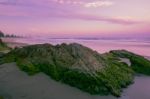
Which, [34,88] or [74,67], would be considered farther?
[74,67]

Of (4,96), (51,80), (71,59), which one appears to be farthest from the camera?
(71,59)

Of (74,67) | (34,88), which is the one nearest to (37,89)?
(34,88)

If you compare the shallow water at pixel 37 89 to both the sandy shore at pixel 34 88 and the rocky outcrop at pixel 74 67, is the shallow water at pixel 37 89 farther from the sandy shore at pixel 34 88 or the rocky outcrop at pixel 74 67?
the rocky outcrop at pixel 74 67

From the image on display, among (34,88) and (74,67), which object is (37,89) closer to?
(34,88)

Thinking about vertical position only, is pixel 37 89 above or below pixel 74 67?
below

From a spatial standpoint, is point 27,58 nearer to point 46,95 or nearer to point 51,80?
point 51,80

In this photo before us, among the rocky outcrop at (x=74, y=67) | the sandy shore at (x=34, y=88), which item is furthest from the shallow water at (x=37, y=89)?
the rocky outcrop at (x=74, y=67)

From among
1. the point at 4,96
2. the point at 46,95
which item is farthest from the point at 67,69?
the point at 4,96

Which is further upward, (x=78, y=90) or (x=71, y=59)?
(x=71, y=59)
